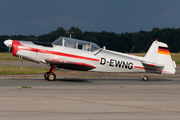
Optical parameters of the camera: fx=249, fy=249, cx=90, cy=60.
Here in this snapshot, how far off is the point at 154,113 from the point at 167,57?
28.8ft

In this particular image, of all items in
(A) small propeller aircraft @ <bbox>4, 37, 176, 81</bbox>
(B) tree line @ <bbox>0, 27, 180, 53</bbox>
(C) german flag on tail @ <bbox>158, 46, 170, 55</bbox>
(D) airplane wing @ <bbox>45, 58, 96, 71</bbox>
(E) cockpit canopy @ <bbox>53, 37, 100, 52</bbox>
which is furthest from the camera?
(B) tree line @ <bbox>0, 27, 180, 53</bbox>

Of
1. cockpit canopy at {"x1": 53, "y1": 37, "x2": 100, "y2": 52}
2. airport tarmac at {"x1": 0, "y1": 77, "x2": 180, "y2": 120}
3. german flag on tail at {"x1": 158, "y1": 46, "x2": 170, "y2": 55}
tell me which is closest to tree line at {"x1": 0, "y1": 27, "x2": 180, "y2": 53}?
german flag on tail at {"x1": 158, "y1": 46, "x2": 170, "y2": 55}

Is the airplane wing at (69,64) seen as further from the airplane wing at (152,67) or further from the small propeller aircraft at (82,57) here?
the airplane wing at (152,67)

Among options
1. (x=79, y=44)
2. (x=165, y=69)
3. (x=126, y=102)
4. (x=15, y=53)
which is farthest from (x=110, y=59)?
(x=126, y=102)

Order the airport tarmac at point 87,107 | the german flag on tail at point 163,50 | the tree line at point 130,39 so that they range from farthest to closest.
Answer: the tree line at point 130,39 → the german flag on tail at point 163,50 → the airport tarmac at point 87,107

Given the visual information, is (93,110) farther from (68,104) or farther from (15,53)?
(15,53)

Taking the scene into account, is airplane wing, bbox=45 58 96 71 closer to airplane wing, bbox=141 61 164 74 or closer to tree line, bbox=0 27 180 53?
airplane wing, bbox=141 61 164 74

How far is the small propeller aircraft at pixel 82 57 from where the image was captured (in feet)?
42.9

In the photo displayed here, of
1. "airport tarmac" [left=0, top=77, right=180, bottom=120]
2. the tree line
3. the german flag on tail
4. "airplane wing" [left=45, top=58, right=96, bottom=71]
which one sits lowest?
"airport tarmac" [left=0, top=77, right=180, bottom=120]

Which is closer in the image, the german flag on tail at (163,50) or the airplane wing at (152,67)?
the airplane wing at (152,67)

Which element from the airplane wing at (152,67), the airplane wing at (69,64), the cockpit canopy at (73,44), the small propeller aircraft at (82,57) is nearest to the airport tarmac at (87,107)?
the airplane wing at (69,64)

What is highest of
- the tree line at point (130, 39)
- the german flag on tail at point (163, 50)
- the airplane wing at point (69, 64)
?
the tree line at point (130, 39)

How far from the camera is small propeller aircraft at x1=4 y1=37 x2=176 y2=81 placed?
13.1 meters

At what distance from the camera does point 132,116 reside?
5926 mm
